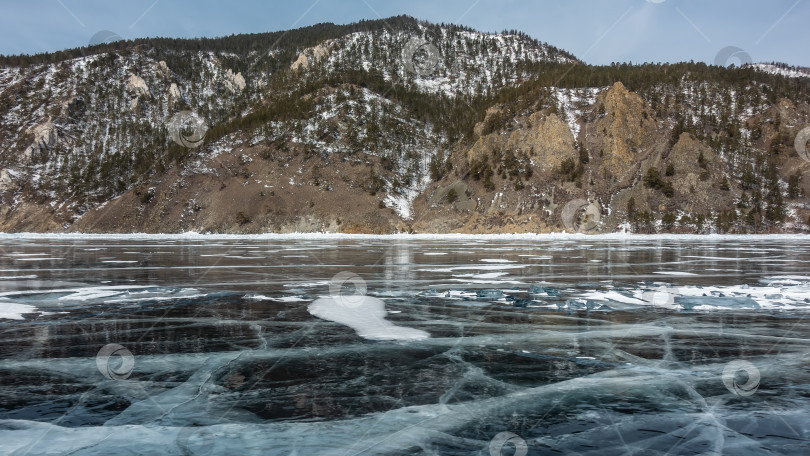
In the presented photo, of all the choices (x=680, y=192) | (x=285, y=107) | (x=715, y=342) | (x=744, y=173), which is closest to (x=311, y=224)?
(x=285, y=107)

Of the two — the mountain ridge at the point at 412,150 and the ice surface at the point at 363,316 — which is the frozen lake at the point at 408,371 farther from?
the mountain ridge at the point at 412,150

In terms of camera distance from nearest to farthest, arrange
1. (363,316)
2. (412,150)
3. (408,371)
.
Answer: (408,371) < (363,316) < (412,150)

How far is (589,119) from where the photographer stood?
75.1 metres

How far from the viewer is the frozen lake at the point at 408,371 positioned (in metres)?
4.43

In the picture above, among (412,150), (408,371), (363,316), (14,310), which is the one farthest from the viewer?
(412,150)

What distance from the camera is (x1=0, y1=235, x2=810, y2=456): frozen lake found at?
4.43m

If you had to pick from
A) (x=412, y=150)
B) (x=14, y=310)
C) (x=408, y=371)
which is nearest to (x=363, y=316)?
(x=408, y=371)

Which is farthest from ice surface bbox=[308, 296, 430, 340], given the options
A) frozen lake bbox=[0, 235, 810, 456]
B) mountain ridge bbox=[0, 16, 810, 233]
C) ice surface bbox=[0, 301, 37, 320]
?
mountain ridge bbox=[0, 16, 810, 233]

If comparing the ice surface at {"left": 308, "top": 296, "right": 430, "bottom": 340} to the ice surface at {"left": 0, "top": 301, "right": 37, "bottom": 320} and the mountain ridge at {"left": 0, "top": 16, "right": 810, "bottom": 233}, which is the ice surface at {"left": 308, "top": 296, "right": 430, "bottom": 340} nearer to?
the ice surface at {"left": 0, "top": 301, "right": 37, "bottom": 320}

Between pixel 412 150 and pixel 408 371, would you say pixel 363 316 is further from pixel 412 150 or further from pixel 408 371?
pixel 412 150

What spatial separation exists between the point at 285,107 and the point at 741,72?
8170 centimetres

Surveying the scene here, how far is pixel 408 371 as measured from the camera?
6488 mm

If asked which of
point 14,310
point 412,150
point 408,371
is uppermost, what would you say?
point 412,150

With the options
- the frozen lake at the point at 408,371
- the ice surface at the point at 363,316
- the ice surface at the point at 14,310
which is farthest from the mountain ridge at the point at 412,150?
the ice surface at the point at 14,310
